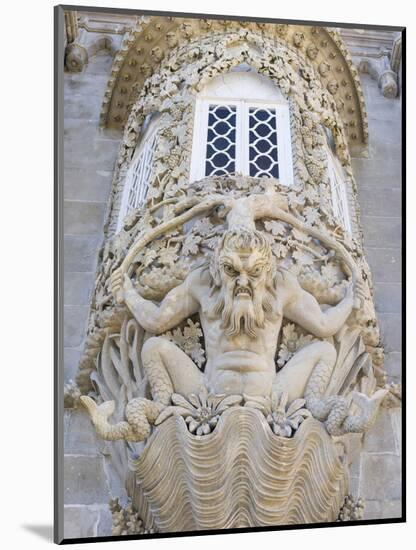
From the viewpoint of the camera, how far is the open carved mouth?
22.1 ft

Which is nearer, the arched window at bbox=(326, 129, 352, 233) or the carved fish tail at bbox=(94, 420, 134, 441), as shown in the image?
the carved fish tail at bbox=(94, 420, 134, 441)

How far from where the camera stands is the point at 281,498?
663cm

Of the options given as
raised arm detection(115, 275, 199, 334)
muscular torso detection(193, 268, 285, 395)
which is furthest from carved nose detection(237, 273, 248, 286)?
raised arm detection(115, 275, 199, 334)

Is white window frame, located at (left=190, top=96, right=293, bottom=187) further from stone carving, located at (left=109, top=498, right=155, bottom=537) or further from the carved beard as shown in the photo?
stone carving, located at (left=109, top=498, right=155, bottom=537)

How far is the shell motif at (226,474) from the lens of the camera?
6.53 metres

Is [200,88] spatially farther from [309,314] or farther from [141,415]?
[141,415]

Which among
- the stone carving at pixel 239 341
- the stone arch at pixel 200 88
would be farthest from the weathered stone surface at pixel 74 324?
the stone arch at pixel 200 88

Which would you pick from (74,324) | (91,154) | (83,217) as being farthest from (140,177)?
(74,324)

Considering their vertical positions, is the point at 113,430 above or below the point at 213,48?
below

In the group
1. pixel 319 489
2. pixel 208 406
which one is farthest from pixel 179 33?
pixel 319 489

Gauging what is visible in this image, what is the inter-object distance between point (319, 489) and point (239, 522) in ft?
1.92

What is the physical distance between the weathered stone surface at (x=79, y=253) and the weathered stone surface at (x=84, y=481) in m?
1.54

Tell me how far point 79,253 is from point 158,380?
4.93 ft

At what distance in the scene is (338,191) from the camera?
8664 mm
